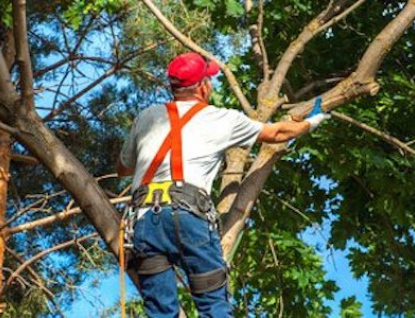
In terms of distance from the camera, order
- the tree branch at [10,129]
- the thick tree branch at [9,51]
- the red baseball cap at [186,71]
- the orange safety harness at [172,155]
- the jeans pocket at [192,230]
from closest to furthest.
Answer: the jeans pocket at [192,230] → the orange safety harness at [172,155] → the red baseball cap at [186,71] → the tree branch at [10,129] → the thick tree branch at [9,51]

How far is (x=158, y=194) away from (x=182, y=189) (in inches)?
3.7

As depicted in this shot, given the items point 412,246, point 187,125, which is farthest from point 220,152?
point 412,246

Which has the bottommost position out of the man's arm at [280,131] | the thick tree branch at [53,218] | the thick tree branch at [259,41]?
the thick tree branch at [53,218]

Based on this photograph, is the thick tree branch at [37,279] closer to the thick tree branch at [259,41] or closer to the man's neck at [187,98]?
the thick tree branch at [259,41]

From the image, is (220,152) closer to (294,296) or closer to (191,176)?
(191,176)

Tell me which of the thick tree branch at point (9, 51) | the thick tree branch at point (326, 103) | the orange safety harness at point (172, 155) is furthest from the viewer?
the thick tree branch at point (9, 51)

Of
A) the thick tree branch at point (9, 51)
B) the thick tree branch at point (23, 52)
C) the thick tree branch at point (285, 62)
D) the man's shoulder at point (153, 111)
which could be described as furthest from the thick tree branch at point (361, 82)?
the thick tree branch at point (9, 51)

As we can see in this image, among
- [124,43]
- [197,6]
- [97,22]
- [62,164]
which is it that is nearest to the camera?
[62,164]

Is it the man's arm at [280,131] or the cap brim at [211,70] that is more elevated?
the cap brim at [211,70]

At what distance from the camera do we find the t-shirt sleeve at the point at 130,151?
3742 millimetres

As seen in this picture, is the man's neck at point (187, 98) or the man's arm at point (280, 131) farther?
the man's arm at point (280, 131)

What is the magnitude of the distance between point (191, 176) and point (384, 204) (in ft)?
11.7

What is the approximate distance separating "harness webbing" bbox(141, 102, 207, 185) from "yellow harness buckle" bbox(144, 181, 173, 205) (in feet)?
0.12

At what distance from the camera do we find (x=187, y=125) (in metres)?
3.50
